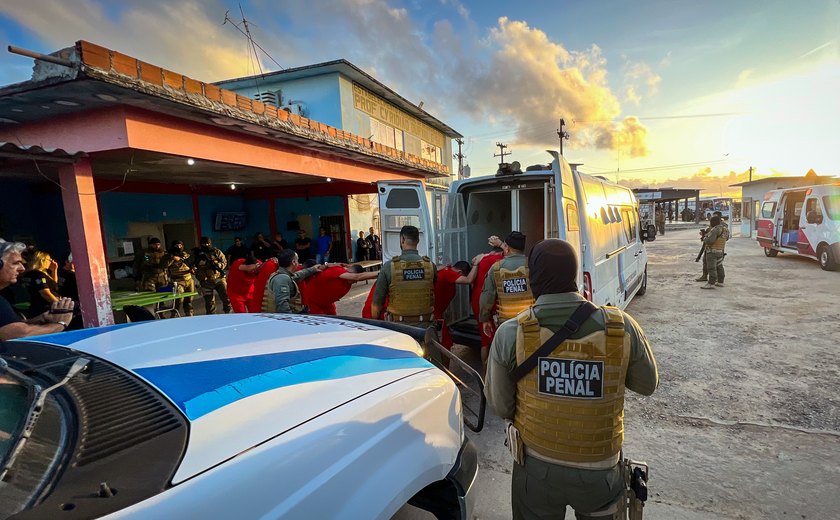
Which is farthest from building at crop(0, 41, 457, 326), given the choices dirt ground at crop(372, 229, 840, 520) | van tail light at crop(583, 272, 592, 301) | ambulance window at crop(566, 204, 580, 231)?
dirt ground at crop(372, 229, 840, 520)

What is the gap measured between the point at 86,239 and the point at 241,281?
1.82m

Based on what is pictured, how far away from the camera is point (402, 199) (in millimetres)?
4781

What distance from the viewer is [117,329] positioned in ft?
6.58

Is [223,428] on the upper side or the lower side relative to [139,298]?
upper

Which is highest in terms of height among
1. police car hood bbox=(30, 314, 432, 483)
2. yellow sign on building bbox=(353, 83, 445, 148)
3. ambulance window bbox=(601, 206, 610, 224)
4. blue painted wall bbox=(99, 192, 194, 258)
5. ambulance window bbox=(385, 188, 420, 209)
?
yellow sign on building bbox=(353, 83, 445, 148)

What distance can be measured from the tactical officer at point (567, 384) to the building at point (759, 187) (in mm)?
27181

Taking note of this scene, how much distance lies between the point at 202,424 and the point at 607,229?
16.7 ft

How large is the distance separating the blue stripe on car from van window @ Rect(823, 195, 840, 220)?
560 inches

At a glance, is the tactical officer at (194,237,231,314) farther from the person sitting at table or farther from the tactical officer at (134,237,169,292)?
the person sitting at table

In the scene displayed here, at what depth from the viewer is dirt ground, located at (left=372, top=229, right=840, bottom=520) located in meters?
2.53

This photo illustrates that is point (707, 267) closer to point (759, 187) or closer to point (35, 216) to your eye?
point (35, 216)

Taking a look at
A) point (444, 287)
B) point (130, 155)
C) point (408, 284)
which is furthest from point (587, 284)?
point (130, 155)

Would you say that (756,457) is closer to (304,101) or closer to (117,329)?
(117,329)

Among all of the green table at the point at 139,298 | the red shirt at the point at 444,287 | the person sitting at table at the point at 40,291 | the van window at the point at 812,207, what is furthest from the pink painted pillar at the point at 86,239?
the van window at the point at 812,207
